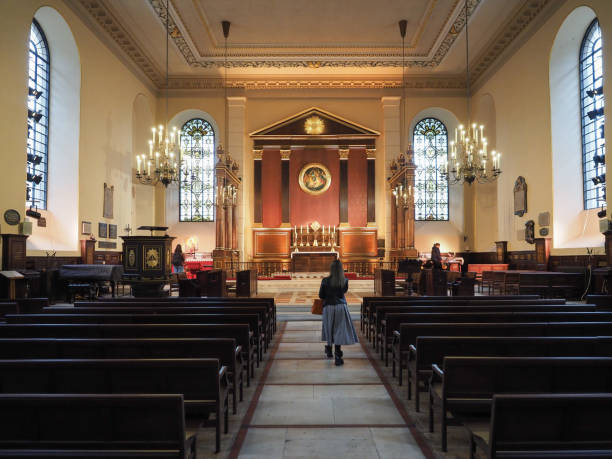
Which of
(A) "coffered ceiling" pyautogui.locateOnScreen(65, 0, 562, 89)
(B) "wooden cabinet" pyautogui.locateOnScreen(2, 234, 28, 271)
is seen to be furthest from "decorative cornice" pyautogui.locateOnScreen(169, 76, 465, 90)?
(B) "wooden cabinet" pyautogui.locateOnScreen(2, 234, 28, 271)

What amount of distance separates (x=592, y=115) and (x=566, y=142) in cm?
107

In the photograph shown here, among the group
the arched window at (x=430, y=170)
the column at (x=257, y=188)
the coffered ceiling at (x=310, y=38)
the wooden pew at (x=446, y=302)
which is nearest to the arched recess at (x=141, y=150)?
the coffered ceiling at (x=310, y=38)

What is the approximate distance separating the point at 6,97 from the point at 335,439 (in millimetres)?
11218

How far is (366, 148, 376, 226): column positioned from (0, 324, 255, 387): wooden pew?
16612 millimetres

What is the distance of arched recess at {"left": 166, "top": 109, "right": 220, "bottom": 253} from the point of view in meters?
21.0

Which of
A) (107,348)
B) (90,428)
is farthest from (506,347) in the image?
(107,348)

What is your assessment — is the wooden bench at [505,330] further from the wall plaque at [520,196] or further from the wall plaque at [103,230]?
the wall plaque at [103,230]

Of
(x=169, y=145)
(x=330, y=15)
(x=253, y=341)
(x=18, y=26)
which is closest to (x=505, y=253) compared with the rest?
(x=330, y=15)

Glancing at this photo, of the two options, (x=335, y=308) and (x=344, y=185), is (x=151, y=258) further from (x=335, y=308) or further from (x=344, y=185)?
(x=344, y=185)

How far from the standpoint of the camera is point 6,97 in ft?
35.4

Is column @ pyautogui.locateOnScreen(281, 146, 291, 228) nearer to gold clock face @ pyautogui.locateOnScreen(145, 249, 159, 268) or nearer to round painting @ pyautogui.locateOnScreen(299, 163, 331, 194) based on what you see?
round painting @ pyautogui.locateOnScreen(299, 163, 331, 194)

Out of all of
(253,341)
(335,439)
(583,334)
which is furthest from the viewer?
(253,341)

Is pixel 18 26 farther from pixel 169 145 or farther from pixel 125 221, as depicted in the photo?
pixel 125 221

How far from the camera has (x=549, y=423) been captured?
2.30 m
